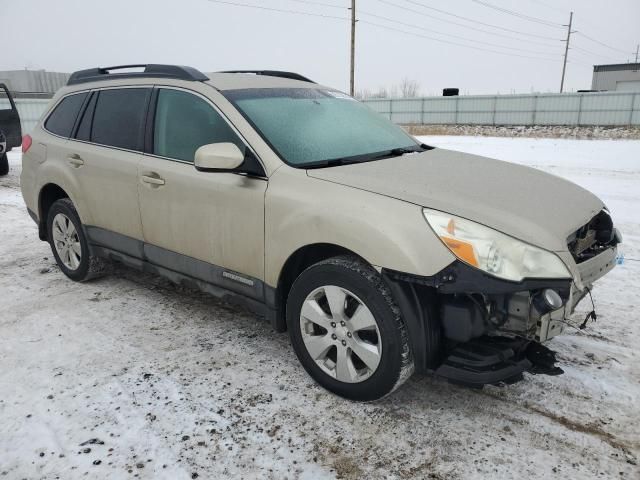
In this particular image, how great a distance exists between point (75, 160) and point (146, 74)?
1071mm

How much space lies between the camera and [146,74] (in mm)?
3926

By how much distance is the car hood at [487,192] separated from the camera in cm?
243

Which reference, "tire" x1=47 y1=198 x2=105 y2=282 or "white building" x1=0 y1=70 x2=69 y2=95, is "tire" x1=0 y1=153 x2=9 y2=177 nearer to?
"tire" x1=47 y1=198 x2=105 y2=282

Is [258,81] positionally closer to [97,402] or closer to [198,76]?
[198,76]

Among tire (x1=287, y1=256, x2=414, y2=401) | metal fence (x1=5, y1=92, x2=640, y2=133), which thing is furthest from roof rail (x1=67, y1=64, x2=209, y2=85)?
metal fence (x1=5, y1=92, x2=640, y2=133)

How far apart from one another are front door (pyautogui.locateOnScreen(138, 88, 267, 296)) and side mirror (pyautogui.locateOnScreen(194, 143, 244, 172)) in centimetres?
18

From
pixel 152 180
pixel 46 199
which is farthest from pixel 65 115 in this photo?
pixel 152 180

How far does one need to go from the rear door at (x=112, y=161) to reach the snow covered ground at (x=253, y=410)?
71 centimetres

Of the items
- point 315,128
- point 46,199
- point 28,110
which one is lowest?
point 46,199

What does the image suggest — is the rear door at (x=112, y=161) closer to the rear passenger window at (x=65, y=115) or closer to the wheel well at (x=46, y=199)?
the rear passenger window at (x=65, y=115)

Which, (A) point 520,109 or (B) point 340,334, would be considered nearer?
(B) point 340,334

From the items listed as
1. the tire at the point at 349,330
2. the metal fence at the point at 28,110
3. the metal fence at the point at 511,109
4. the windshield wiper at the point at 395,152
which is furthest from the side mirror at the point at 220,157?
the metal fence at the point at 511,109

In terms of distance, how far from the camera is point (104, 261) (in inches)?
191

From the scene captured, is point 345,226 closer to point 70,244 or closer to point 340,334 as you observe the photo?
point 340,334
